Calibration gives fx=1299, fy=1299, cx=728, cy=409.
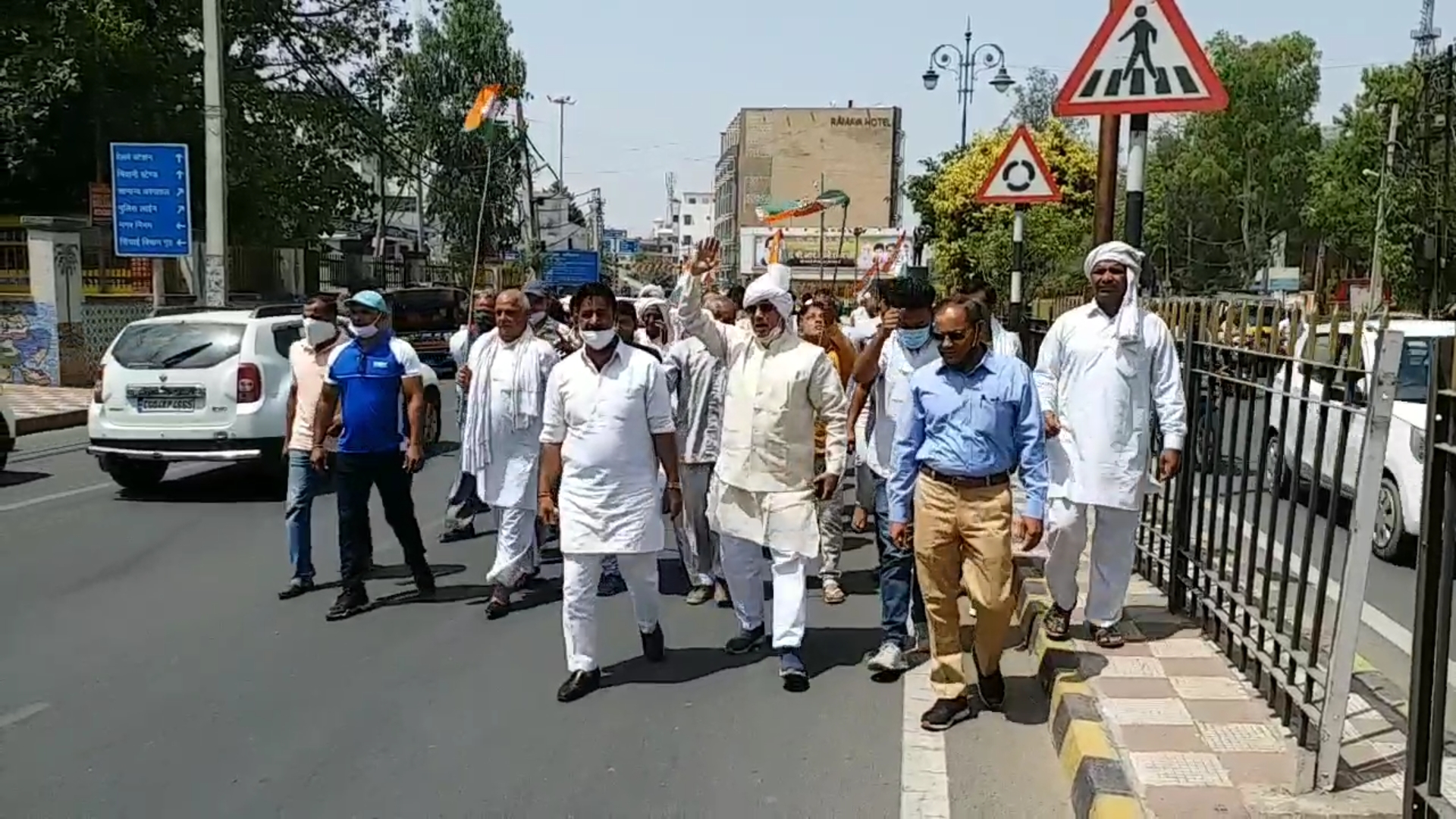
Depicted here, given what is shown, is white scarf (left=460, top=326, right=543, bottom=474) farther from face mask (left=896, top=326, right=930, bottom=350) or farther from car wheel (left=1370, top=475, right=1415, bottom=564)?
car wheel (left=1370, top=475, right=1415, bottom=564)

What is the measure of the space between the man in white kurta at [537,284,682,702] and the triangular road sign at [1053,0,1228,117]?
8.66 ft

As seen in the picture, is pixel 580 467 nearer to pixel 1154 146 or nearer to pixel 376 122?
pixel 376 122

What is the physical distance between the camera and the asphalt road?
4.50m

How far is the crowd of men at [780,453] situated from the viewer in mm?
5246

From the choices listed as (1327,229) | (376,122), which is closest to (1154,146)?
(1327,229)

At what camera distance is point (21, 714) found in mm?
5309

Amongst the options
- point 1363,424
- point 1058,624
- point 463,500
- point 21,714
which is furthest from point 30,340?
point 1363,424

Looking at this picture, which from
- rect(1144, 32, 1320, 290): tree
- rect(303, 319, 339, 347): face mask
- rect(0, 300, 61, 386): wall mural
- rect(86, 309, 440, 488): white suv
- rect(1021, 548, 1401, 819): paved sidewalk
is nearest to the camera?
rect(1021, 548, 1401, 819): paved sidewalk

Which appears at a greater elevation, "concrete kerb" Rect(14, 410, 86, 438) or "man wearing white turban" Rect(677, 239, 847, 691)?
"man wearing white turban" Rect(677, 239, 847, 691)

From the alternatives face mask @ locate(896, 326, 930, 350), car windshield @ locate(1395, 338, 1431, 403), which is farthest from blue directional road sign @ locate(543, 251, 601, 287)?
car windshield @ locate(1395, 338, 1431, 403)

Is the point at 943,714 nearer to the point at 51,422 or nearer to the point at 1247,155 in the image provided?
the point at 51,422

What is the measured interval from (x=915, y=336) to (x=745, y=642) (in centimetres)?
175

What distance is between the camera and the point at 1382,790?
13.4ft

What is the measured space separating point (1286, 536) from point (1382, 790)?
110cm
